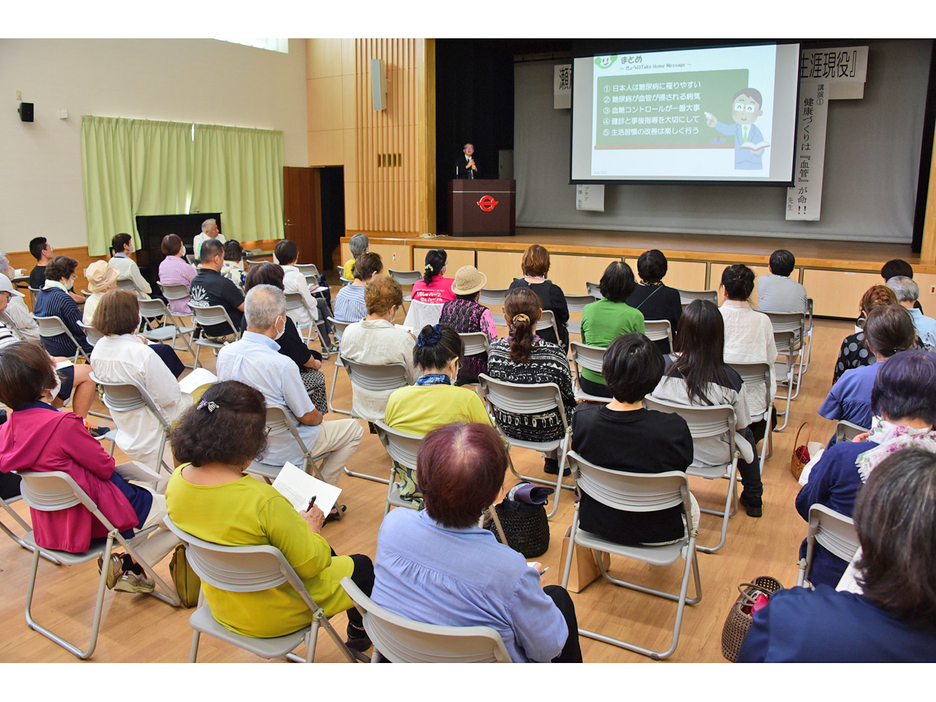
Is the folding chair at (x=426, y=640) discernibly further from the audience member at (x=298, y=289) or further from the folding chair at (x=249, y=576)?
the audience member at (x=298, y=289)

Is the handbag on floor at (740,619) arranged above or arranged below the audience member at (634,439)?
below

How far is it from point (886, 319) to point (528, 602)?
233 centimetres

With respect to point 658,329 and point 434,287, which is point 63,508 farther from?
point 658,329

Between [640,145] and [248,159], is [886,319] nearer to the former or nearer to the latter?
[640,145]

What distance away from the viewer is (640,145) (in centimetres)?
1053

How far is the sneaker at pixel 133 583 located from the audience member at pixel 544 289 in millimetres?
3193

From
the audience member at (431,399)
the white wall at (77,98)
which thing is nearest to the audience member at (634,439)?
the audience member at (431,399)

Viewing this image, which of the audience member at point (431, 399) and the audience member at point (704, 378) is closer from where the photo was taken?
the audience member at point (431, 399)

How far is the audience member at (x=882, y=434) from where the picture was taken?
2.07 meters

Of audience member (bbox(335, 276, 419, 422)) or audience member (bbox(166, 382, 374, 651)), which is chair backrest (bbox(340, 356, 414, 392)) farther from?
audience member (bbox(166, 382, 374, 651))

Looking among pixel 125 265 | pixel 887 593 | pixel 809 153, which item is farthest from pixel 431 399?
pixel 809 153

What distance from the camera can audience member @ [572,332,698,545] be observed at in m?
2.57

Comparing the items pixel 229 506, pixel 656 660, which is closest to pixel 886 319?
pixel 656 660
